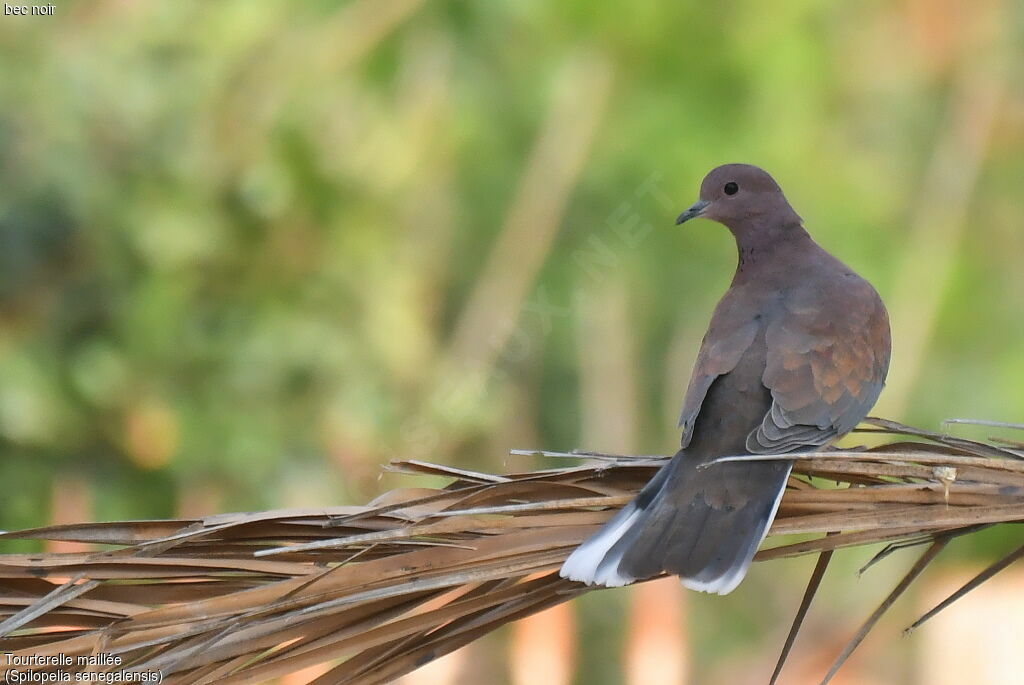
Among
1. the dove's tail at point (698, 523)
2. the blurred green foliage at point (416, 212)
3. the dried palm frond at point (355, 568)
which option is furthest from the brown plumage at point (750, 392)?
the blurred green foliage at point (416, 212)

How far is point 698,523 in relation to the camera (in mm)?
2236

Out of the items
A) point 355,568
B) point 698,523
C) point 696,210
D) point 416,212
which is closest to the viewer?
point 355,568

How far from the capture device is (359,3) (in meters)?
8.36

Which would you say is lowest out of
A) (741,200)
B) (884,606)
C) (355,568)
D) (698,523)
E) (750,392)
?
(884,606)

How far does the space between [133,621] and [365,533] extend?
33cm

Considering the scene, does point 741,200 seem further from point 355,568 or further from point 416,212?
point 416,212

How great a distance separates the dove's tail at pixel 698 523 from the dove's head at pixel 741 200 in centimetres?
128

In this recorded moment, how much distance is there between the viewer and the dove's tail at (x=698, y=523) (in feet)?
6.50

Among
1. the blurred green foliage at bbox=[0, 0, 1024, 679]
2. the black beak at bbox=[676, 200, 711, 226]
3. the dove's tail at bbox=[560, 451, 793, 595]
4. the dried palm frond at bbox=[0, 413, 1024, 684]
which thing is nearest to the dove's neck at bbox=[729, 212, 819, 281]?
the black beak at bbox=[676, 200, 711, 226]

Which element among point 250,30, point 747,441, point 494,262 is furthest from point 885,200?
point 747,441

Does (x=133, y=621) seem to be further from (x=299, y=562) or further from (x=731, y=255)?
(x=731, y=255)

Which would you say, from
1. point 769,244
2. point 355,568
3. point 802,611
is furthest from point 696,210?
point 355,568

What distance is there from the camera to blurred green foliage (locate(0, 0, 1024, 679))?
5.93 metres

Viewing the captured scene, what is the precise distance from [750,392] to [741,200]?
0.89 meters
